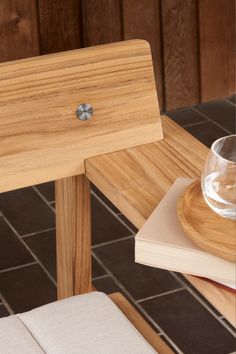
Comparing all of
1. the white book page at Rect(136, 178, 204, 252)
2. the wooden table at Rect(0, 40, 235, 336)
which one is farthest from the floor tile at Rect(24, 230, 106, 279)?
the white book page at Rect(136, 178, 204, 252)

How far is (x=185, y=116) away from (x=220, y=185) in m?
2.95

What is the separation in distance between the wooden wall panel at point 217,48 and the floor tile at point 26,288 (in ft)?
5.09

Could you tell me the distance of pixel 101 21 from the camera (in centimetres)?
418

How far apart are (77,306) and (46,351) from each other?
0.43ft

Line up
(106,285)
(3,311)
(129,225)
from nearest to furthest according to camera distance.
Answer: (3,311), (106,285), (129,225)

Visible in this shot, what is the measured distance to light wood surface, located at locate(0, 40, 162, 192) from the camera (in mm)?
1855

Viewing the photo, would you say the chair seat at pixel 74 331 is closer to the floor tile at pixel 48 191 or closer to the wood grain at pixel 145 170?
the wood grain at pixel 145 170

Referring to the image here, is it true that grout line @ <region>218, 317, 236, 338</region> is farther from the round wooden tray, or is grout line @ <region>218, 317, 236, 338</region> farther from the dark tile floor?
the round wooden tray

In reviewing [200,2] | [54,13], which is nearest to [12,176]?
[54,13]

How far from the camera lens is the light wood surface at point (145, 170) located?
1700 mm

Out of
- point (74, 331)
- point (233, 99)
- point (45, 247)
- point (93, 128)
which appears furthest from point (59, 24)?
point (74, 331)

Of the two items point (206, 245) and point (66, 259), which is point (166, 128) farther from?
point (206, 245)

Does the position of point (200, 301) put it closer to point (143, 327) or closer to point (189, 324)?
point (189, 324)

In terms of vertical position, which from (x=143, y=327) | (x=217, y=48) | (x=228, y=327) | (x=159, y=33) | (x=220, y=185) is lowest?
(x=228, y=327)
